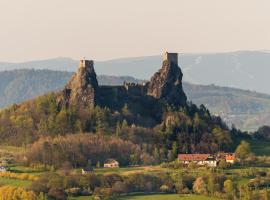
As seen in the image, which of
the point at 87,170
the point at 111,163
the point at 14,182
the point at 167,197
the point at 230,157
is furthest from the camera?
the point at 230,157

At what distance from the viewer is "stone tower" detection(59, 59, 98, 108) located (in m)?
122

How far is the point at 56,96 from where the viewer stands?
125250 millimetres

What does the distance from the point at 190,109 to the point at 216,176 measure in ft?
95.8

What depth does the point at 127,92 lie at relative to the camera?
12550 centimetres

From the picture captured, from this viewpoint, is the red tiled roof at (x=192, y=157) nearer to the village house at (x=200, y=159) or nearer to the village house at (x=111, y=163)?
the village house at (x=200, y=159)

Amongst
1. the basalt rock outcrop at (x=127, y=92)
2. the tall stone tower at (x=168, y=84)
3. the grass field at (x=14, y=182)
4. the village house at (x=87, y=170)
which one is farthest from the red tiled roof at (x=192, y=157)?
the grass field at (x=14, y=182)

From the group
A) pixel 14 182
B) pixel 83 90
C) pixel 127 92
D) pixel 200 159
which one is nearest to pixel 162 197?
pixel 14 182

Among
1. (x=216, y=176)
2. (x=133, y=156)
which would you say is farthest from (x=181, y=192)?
(x=133, y=156)

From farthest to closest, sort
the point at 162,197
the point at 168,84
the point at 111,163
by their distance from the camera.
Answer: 1. the point at 168,84
2. the point at 111,163
3. the point at 162,197

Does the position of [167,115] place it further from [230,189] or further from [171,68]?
[230,189]

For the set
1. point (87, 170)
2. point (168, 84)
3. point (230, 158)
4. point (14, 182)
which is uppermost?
point (168, 84)

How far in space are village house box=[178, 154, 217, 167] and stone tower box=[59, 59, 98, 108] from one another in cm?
1644

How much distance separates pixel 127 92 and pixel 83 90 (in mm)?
A: 6533

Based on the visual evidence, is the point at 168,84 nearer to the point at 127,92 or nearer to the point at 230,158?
the point at 127,92
